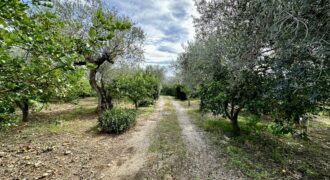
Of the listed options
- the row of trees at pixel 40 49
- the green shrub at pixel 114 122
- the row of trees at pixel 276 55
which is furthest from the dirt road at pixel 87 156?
the row of trees at pixel 40 49

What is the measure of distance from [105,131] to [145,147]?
2.74m

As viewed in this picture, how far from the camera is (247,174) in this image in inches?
177

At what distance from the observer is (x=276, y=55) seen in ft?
12.8

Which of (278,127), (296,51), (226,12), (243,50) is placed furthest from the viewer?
(226,12)

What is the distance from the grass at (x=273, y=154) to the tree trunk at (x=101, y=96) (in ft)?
27.1

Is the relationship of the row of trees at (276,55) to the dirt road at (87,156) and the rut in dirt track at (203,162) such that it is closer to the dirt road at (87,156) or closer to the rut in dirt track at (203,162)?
the rut in dirt track at (203,162)

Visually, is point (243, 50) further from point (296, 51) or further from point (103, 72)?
point (103, 72)

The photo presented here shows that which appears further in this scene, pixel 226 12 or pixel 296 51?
pixel 226 12

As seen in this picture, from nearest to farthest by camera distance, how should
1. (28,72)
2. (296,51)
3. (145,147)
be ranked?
1. (28,72)
2. (296,51)
3. (145,147)

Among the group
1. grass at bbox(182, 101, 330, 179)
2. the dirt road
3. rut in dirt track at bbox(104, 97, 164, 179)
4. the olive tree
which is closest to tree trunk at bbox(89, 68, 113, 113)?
the olive tree

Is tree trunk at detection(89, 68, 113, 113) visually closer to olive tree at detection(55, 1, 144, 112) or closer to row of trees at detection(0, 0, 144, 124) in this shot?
olive tree at detection(55, 1, 144, 112)

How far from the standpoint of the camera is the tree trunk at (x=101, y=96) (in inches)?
505

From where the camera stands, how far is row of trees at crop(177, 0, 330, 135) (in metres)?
3.10

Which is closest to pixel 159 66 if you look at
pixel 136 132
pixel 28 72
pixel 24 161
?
pixel 136 132
